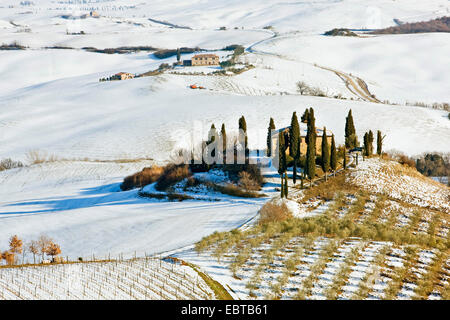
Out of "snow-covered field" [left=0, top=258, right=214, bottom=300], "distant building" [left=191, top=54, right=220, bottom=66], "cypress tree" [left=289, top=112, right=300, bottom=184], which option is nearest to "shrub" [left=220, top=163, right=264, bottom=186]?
"cypress tree" [left=289, top=112, right=300, bottom=184]

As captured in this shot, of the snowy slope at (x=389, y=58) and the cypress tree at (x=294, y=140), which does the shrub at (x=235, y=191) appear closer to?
the cypress tree at (x=294, y=140)

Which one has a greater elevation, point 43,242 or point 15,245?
point 15,245

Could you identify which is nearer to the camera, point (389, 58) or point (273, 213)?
point (273, 213)

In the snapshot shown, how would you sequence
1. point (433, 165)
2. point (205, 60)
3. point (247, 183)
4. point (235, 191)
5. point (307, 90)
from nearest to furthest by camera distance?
point (235, 191) < point (247, 183) < point (433, 165) < point (307, 90) < point (205, 60)

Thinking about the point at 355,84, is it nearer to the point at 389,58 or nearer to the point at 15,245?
the point at 389,58

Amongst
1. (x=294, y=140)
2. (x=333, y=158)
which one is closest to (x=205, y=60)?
(x=294, y=140)

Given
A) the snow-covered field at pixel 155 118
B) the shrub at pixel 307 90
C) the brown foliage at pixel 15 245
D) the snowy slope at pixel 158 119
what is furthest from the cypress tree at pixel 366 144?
the shrub at pixel 307 90

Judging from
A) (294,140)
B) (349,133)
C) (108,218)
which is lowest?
(108,218)
